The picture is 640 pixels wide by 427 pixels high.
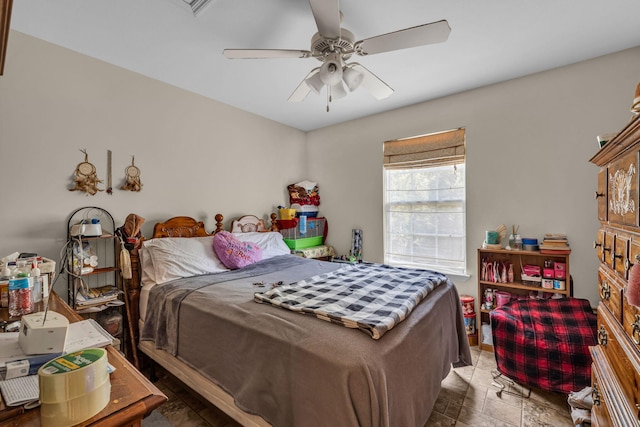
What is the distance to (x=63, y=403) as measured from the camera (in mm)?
649

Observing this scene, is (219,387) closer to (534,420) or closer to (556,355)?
(534,420)

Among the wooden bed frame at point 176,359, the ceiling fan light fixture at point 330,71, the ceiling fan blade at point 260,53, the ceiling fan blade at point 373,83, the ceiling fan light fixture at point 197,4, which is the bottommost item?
the wooden bed frame at point 176,359

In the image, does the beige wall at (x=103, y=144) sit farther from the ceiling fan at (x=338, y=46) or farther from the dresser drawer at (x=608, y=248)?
the dresser drawer at (x=608, y=248)

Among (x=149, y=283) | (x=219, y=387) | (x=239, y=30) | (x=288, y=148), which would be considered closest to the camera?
(x=219, y=387)

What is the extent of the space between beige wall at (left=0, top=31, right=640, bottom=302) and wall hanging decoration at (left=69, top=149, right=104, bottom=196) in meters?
0.04

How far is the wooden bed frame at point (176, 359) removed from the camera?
1550 millimetres

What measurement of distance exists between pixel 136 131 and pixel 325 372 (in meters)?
2.67

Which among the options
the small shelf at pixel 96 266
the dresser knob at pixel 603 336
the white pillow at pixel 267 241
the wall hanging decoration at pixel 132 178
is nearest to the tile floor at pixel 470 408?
the small shelf at pixel 96 266

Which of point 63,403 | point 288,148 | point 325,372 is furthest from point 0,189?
point 288,148

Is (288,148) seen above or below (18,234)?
above

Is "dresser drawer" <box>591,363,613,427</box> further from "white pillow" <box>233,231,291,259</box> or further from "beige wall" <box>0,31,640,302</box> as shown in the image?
"white pillow" <box>233,231,291,259</box>

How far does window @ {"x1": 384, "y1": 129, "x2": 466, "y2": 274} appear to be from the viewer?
3137 mm

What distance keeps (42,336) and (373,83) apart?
2.20 metres

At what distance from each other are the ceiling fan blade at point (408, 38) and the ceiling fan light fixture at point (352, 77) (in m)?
0.15
